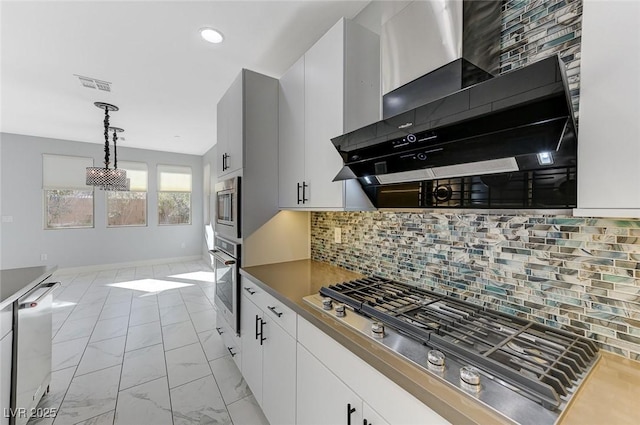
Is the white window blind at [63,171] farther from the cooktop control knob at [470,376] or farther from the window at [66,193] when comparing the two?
the cooktop control knob at [470,376]

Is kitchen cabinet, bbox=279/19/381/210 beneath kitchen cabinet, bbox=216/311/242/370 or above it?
above

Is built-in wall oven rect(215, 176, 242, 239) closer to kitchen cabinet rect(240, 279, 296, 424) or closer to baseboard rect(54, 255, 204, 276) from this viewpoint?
kitchen cabinet rect(240, 279, 296, 424)

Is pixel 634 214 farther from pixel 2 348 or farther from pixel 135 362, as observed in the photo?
pixel 135 362

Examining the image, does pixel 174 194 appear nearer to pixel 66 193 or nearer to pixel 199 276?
pixel 66 193

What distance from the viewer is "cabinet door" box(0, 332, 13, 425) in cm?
132

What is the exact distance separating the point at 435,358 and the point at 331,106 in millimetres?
1300

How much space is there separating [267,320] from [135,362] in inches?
68.7

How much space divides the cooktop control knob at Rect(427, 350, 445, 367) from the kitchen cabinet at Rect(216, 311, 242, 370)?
5.40ft

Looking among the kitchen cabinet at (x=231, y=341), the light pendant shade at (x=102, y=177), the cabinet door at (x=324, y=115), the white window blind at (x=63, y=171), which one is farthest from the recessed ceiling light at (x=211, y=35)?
the white window blind at (x=63, y=171)

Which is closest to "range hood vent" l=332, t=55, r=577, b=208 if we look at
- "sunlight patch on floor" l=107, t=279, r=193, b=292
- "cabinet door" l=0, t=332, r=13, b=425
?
"cabinet door" l=0, t=332, r=13, b=425

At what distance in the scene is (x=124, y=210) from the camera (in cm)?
583

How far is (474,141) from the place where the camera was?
3.13ft

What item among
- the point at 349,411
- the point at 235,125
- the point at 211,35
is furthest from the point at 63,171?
the point at 349,411

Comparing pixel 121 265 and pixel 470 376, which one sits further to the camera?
pixel 121 265
